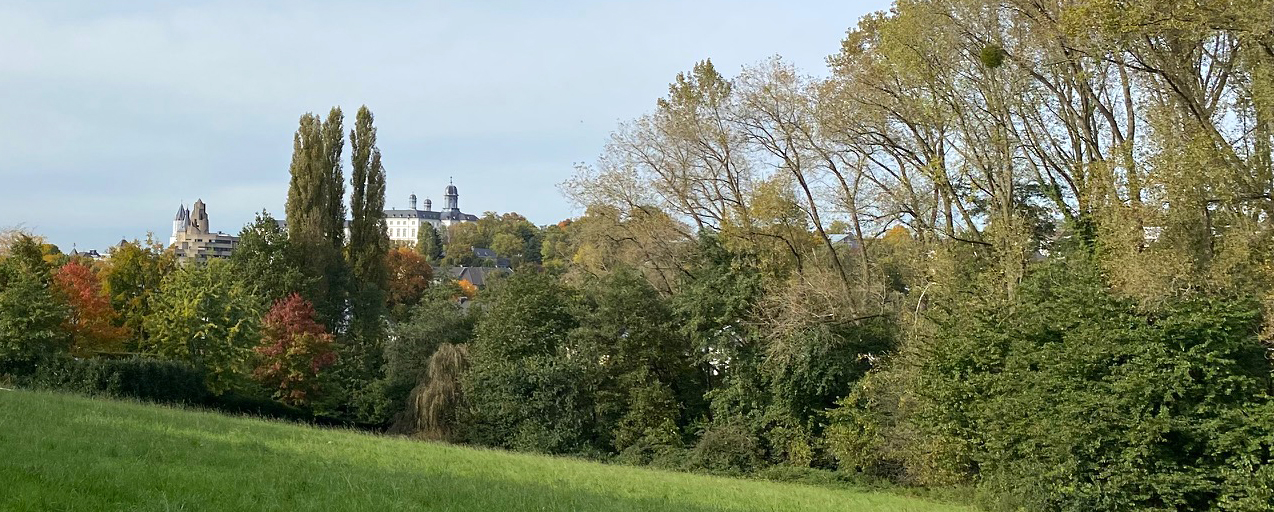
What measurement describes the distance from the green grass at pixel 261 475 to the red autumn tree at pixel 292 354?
20.0 m

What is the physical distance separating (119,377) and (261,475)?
25.9 meters

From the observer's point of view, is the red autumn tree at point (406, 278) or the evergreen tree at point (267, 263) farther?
the red autumn tree at point (406, 278)

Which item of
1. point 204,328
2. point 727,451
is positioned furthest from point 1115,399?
point 204,328

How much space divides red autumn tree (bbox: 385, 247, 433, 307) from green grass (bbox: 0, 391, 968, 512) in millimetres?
44035

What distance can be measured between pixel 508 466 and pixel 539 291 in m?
22.0

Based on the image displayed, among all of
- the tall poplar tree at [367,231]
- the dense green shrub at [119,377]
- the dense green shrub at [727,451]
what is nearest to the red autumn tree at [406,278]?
the tall poplar tree at [367,231]

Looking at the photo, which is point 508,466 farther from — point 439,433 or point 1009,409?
point 439,433

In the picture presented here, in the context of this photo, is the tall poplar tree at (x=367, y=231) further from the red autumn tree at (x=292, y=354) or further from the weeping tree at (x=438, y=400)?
the weeping tree at (x=438, y=400)

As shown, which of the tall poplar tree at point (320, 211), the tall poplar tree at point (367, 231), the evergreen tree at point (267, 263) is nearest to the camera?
the evergreen tree at point (267, 263)

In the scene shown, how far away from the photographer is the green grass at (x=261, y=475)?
9.16 metres

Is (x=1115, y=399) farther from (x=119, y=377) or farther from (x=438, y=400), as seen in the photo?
(x=119, y=377)

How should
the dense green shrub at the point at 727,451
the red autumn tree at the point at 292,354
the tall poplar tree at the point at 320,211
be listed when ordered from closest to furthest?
the dense green shrub at the point at 727,451, the red autumn tree at the point at 292,354, the tall poplar tree at the point at 320,211

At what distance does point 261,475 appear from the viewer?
38.6 feet

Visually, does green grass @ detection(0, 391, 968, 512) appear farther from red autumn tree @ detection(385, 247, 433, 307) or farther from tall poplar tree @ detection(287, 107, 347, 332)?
red autumn tree @ detection(385, 247, 433, 307)
